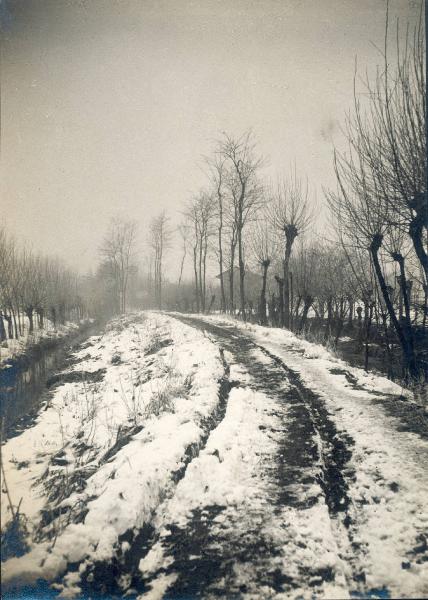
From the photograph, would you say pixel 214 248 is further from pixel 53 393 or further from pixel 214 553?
pixel 214 553

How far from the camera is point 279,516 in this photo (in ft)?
8.09

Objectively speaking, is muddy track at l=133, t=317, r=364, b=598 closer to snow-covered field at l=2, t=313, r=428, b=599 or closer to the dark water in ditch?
snow-covered field at l=2, t=313, r=428, b=599

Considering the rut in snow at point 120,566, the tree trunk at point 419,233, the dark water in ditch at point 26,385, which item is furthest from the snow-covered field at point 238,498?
the tree trunk at point 419,233

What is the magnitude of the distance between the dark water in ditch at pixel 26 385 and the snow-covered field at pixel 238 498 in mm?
1169

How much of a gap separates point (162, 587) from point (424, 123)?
5535mm

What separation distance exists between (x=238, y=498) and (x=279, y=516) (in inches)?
15.7

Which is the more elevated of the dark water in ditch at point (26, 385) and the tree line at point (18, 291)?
the tree line at point (18, 291)

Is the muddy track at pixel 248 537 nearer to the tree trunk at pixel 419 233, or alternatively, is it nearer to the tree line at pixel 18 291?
the tree trunk at pixel 419 233

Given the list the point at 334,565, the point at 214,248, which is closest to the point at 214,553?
the point at 334,565

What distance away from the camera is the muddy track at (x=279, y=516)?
1922 millimetres

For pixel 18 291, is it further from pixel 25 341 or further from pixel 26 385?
pixel 26 385

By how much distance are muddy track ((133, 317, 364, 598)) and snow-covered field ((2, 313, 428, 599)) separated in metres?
0.01

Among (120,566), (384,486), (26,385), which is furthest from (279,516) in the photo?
(26,385)

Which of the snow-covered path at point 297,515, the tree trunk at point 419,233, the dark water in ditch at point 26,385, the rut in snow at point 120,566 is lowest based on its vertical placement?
the dark water in ditch at point 26,385
